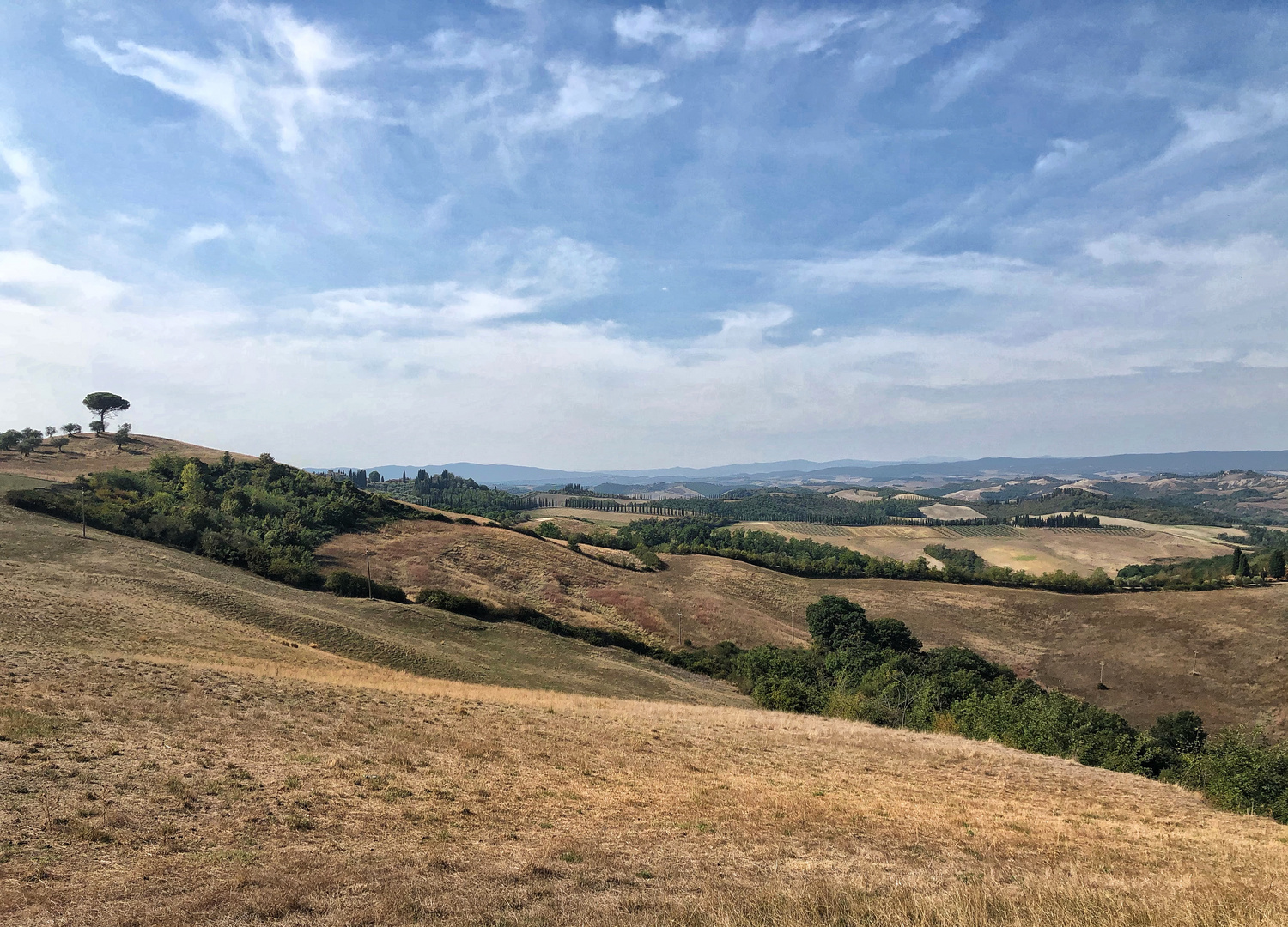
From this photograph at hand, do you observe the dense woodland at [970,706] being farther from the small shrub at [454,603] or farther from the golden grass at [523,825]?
the small shrub at [454,603]

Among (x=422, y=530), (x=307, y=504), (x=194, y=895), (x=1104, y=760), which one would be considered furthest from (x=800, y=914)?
(x=307, y=504)

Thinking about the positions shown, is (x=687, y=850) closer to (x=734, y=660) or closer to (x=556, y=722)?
(x=556, y=722)

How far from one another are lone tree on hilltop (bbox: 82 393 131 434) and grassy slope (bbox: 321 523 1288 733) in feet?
287

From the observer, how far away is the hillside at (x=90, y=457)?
3720 inches

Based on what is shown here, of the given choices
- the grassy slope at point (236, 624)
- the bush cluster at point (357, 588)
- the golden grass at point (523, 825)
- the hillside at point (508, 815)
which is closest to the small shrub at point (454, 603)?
the bush cluster at point (357, 588)

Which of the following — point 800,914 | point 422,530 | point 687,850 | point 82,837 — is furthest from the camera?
point 422,530

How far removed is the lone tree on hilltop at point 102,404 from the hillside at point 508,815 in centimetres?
14135

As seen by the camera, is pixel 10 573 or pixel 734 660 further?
pixel 734 660

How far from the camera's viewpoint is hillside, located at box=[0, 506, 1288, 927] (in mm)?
8781

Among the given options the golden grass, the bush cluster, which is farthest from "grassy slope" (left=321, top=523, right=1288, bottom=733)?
the golden grass

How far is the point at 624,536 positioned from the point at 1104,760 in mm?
129115

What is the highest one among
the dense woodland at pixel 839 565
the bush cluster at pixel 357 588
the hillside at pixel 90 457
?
the hillside at pixel 90 457

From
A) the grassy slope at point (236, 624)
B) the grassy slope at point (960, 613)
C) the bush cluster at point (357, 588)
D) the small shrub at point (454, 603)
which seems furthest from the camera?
the grassy slope at point (960, 613)

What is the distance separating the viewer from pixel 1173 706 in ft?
231
